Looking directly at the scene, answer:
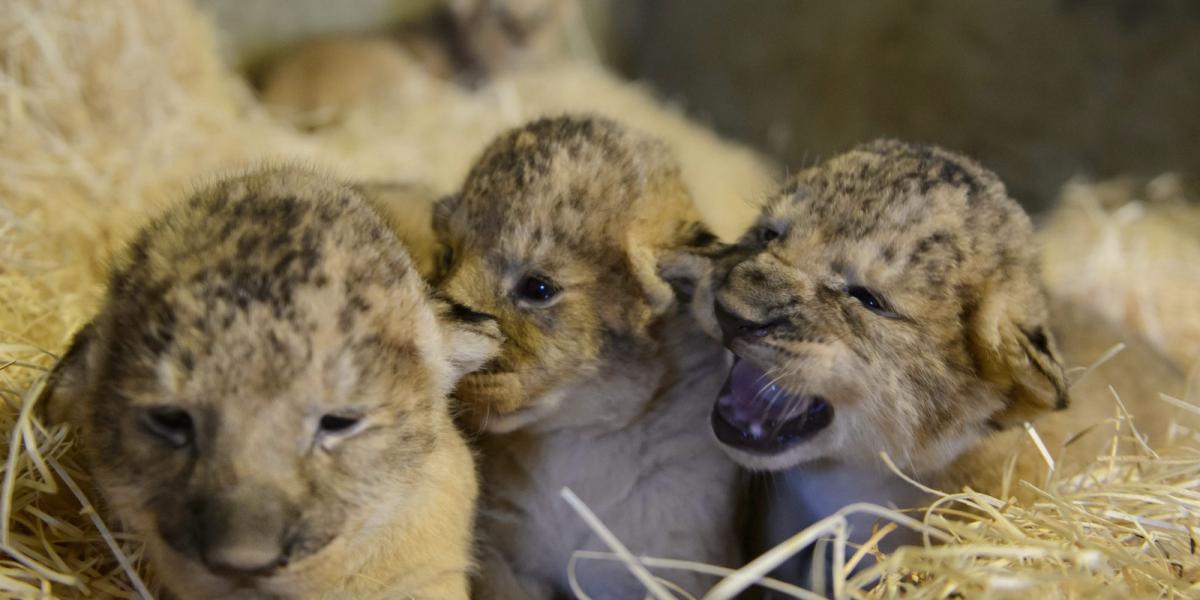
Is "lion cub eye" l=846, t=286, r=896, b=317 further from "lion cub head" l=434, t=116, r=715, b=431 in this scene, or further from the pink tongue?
"lion cub head" l=434, t=116, r=715, b=431

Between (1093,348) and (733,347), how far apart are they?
5.07ft

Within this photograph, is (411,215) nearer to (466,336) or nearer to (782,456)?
(466,336)

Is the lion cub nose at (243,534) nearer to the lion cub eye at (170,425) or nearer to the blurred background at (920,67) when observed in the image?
the lion cub eye at (170,425)

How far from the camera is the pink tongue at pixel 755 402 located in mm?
2184

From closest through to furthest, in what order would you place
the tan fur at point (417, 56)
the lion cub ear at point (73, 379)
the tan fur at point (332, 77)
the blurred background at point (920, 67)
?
the lion cub ear at point (73, 379), the blurred background at point (920, 67), the tan fur at point (332, 77), the tan fur at point (417, 56)

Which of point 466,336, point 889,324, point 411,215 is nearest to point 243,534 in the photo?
point 466,336

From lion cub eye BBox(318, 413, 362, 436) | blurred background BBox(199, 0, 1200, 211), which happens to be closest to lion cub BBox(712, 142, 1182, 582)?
lion cub eye BBox(318, 413, 362, 436)

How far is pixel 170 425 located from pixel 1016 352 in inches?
64.5

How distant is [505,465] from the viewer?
2436 millimetres

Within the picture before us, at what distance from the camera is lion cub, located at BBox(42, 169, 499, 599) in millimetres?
1593

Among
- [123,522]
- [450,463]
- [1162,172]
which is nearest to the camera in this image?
[123,522]

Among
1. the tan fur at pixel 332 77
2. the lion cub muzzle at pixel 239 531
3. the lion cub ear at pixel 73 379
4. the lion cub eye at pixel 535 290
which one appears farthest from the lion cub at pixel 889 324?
the tan fur at pixel 332 77

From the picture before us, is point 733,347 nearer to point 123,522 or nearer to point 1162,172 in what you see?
point 123,522

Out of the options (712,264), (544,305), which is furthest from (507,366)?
(712,264)
